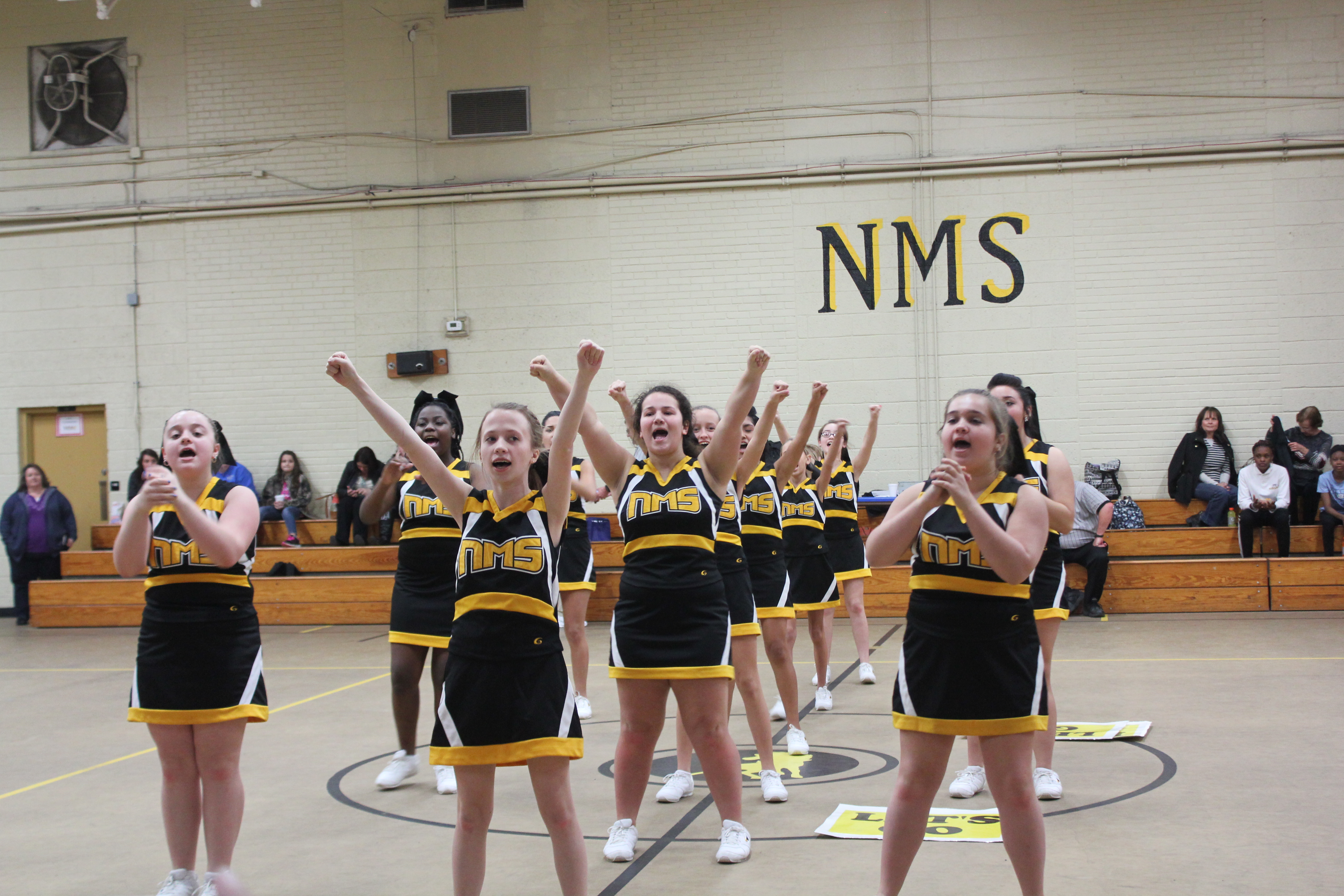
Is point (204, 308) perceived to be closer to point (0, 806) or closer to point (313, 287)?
point (313, 287)

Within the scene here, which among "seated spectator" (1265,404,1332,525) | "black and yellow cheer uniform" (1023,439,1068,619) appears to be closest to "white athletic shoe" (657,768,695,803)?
"black and yellow cheer uniform" (1023,439,1068,619)

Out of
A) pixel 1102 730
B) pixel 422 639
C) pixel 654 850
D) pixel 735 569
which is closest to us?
pixel 654 850

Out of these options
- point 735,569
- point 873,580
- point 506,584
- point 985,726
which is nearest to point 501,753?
point 506,584

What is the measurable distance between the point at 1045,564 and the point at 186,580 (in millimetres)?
3321

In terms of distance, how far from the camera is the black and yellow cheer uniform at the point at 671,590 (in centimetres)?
398

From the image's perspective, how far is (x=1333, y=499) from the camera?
11.4 metres

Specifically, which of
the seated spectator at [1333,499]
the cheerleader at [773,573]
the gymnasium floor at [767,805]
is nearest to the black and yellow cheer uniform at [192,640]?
the gymnasium floor at [767,805]

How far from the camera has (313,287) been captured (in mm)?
14102

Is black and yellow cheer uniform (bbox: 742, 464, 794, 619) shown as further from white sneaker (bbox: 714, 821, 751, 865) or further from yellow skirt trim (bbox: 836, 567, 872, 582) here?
yellow skirt trim (bbox: 836, 567, 872, 582)

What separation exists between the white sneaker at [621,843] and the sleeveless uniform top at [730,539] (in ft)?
4.08

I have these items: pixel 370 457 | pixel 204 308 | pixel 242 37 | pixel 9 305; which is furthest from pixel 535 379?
pixel 9 305

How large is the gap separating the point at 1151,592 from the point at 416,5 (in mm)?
11050

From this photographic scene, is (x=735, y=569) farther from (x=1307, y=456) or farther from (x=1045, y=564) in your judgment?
(x=1307, y=456)

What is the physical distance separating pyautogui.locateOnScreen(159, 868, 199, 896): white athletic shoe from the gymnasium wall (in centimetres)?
1003
